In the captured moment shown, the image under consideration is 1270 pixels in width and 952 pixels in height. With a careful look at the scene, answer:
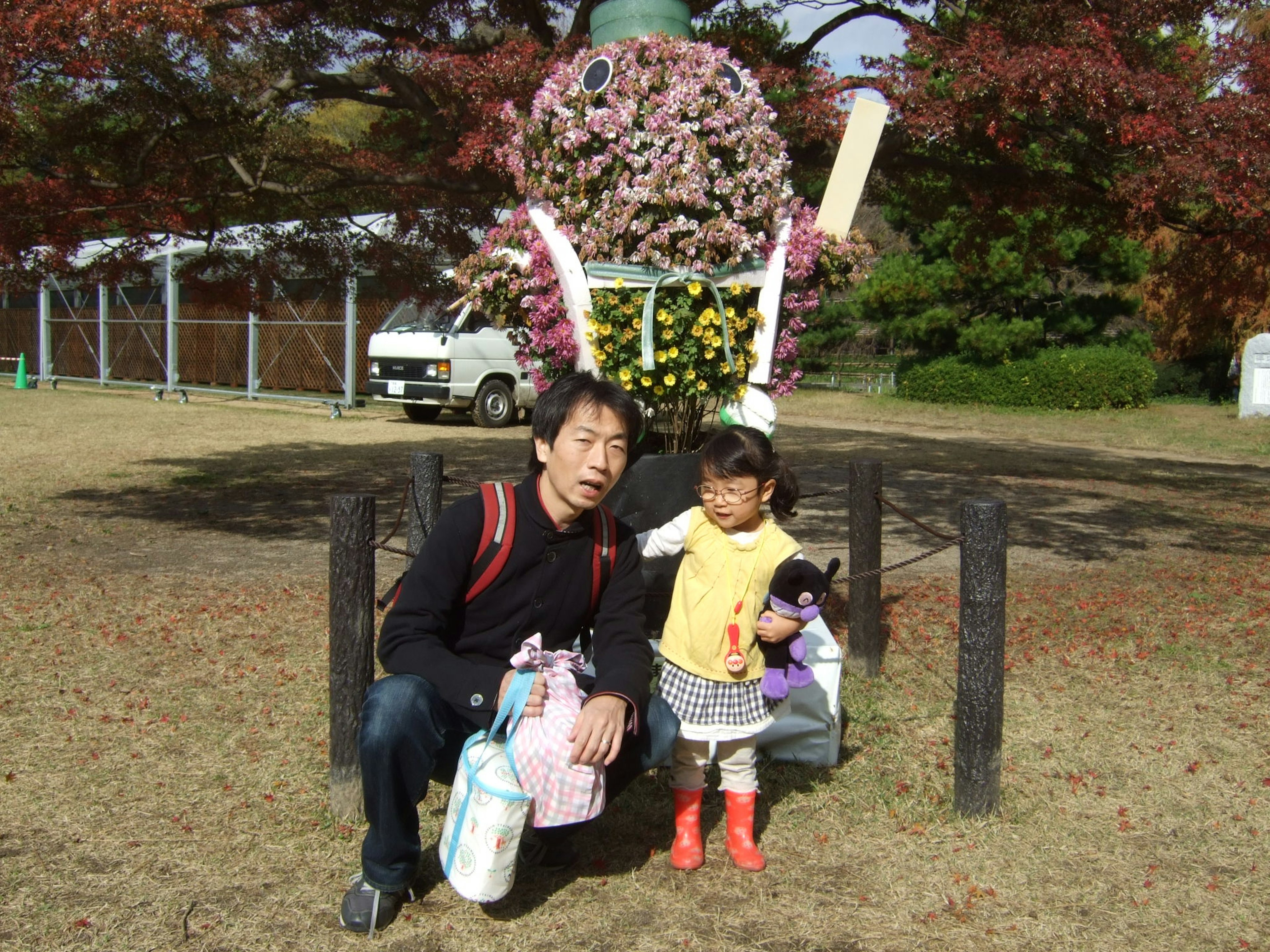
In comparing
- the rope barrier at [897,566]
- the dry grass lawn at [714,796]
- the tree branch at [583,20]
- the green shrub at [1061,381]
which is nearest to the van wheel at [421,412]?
the dry grass lawn at [714,796]

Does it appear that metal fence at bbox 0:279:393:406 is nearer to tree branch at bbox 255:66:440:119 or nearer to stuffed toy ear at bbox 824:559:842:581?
tree branch at bbox 255:66:440:119

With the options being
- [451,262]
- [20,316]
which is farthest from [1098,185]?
[20,316]

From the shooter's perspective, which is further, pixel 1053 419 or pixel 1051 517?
pixel 1053 419

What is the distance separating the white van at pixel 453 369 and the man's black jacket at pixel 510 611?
1252 centimetres

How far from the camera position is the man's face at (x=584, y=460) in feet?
8.66

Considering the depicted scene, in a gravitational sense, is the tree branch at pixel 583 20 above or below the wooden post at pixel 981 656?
above

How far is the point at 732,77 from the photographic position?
4.20 meters

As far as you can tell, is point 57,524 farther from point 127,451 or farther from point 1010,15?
point 1010,15

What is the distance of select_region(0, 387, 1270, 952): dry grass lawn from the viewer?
2.62 meters

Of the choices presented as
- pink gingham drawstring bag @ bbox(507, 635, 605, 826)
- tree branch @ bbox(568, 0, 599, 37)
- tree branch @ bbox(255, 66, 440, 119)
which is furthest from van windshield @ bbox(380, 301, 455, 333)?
pink gingham drawstring bag @ bbox(507, 635, 605, 826)

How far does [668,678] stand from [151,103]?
17.4 ft

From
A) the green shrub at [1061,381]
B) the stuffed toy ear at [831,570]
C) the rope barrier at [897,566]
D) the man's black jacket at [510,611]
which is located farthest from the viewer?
the green shrub at [1061,381]

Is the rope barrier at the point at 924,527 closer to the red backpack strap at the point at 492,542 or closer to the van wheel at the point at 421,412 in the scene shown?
the red backpack strap at the point at 492,542

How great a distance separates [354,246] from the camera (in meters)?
7.79
